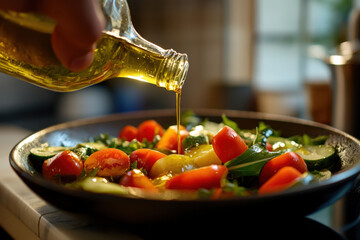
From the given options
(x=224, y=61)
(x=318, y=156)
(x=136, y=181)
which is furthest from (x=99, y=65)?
(x=224, y=61)

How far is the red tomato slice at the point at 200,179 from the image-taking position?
0.69 m

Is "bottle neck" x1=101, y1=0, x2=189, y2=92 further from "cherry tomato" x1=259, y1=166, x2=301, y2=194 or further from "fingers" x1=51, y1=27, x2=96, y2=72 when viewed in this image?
"cherry tomato" x1=259, y1=166, x2=301, y2=194

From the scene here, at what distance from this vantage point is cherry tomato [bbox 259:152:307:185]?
0.76 metres

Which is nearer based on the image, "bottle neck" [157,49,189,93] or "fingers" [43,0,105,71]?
"fingers" [43,0,105,71]

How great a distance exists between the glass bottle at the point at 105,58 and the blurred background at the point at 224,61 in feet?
10.5

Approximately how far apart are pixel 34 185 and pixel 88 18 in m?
0.29

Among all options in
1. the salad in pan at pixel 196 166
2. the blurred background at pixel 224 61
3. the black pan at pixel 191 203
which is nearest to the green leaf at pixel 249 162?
the salad in pan at pixel 196 166

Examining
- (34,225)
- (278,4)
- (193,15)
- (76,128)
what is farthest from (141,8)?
(34,225)

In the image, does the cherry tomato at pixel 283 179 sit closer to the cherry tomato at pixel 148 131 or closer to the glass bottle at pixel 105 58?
the glass bottle at pixel 105 58

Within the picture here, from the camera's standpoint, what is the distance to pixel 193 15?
459 centimetres

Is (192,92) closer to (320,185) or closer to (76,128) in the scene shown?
(76,128)

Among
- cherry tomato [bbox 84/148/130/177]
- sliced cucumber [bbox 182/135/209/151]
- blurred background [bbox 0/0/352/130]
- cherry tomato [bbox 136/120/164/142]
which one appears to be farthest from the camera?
blurred background [bbox 0/0/352/130]

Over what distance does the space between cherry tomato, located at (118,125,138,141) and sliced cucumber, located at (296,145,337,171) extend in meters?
0.48

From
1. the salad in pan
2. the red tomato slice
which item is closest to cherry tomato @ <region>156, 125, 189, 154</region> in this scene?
the salad in pan
